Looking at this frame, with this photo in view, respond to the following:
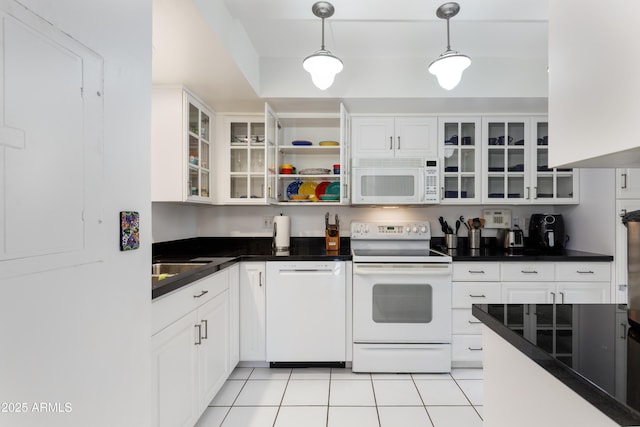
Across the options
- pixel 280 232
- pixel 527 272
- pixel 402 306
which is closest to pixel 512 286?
pixel 527 272

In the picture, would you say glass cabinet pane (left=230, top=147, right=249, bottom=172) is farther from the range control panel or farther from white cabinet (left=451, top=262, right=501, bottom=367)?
white cabinet (left=451, top=262, right=501, bottom=367)

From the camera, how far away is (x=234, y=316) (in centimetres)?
243

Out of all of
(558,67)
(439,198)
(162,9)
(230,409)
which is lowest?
(230,409)

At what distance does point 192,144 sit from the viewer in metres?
2.45

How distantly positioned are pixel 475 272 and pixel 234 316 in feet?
6.09

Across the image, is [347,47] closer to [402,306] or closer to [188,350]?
[402,306]

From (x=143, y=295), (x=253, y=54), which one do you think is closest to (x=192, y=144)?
(x=253, y=54)

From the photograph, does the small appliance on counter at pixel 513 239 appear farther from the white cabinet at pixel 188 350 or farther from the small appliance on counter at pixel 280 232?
the white cabinet at pixel 188 350

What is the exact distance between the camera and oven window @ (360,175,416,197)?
2846mm

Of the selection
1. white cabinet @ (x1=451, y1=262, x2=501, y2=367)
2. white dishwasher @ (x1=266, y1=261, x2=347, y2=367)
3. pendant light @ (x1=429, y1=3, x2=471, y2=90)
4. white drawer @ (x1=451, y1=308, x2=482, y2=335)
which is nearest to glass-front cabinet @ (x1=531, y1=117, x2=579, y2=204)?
white cabinet @ (x1=451, y1=262, x2=501, y2=367)

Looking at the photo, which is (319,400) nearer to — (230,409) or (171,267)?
(230,409)

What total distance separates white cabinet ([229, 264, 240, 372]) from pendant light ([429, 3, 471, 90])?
186cm

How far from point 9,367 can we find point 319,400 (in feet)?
5.91

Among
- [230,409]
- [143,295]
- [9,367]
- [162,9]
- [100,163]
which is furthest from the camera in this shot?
[230,409]
